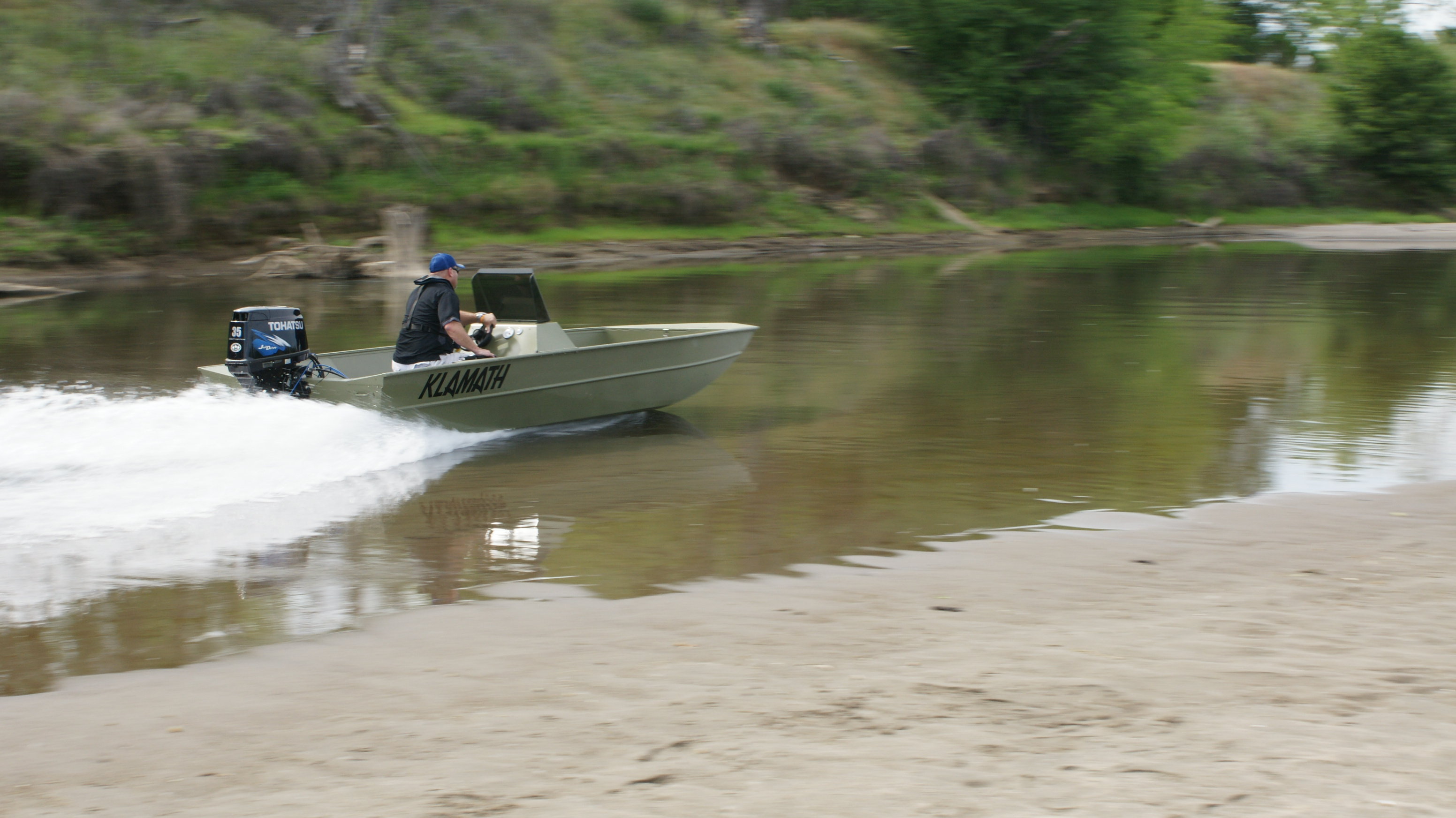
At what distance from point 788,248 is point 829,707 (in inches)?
1223

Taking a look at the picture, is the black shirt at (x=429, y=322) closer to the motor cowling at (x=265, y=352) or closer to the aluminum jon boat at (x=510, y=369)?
the aluminum jon boat at (x=510, y=369)

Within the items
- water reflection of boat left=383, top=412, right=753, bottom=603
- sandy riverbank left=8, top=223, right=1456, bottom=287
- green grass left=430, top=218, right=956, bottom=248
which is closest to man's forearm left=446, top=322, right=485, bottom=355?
water reflection of boat left=383, top=412, right=753, bottom=603

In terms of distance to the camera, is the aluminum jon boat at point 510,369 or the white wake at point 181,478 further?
the aluminum jon boat at point 510,369

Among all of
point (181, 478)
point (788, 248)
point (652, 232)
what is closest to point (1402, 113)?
point (788, 248)

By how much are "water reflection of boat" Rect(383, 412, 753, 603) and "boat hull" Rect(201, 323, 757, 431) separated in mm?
242

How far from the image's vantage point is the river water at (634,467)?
5.75 metres

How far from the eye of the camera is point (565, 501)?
7477 millimetres

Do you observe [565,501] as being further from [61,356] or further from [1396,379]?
[61,356]

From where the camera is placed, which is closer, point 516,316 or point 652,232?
point 516,316

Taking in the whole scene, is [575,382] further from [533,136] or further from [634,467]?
[533,136]

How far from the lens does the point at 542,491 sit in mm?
7793

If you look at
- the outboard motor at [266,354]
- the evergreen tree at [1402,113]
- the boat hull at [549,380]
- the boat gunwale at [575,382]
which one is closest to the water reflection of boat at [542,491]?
the boat hull at [549,380]

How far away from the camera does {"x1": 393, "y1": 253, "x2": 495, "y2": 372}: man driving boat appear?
887 cm

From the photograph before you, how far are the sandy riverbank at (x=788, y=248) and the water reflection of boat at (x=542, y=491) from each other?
19.3 m
